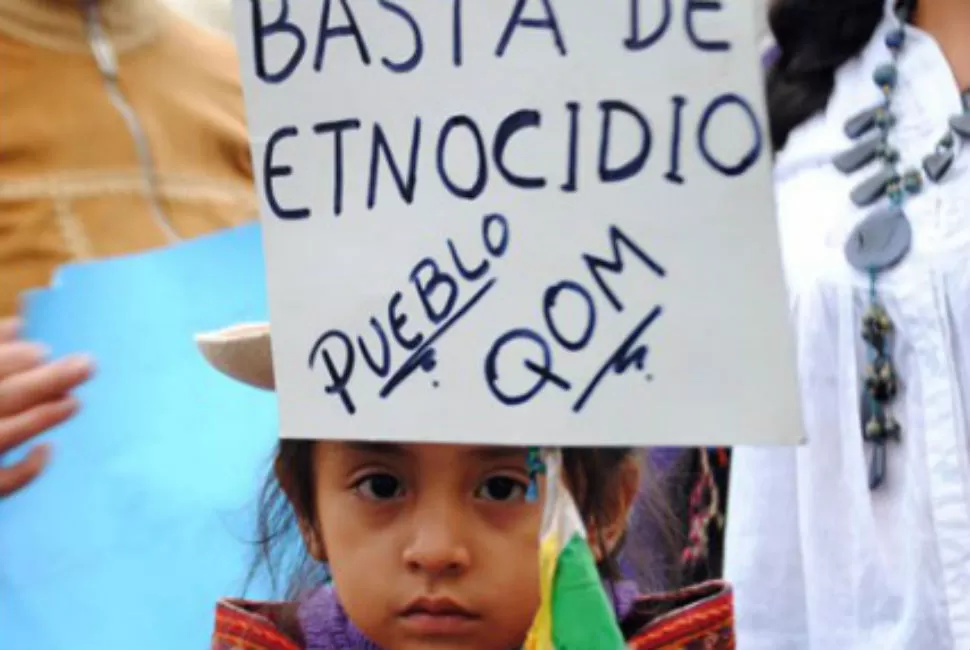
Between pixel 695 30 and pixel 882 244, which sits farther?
pixel 882 244

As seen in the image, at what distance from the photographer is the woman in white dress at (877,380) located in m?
1.50

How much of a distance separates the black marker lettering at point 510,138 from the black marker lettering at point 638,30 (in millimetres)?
71

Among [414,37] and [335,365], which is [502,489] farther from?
A: [414,37]

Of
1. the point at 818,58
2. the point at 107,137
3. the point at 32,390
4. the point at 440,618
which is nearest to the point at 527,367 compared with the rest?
the point at 440,618


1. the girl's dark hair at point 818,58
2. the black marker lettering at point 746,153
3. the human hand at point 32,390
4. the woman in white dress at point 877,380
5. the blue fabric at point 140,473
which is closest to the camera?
the black marker lettering at point 746,153

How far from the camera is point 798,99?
174 centimetres

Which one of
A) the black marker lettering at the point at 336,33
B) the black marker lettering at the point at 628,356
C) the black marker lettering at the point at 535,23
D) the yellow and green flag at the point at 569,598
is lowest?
the yellow and green flag at the point at 569,598

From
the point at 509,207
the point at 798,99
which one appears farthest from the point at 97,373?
the point at 798,99

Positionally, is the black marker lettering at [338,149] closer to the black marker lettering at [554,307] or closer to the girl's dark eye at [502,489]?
the black marker lettering at [554,307]

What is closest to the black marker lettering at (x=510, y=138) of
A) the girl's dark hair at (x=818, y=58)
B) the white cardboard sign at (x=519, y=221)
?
the white cardboard sign at (x=519, y=221)

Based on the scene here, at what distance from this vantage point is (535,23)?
952mm

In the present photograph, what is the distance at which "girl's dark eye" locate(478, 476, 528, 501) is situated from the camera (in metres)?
1.15

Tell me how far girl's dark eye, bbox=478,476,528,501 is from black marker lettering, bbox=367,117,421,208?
0.84 ft

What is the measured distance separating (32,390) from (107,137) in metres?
0.34
